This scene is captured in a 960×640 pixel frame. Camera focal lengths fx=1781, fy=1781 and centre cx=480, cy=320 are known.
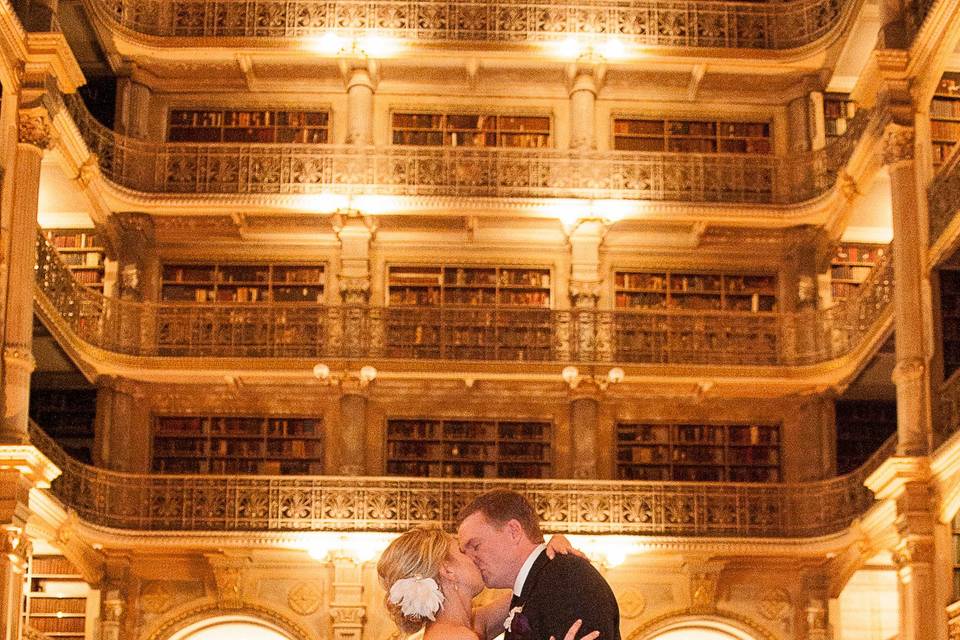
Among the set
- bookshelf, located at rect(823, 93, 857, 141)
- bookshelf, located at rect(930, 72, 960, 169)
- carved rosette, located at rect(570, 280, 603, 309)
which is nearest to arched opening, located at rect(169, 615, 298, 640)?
carved rosette, located at rect(570, 280, 603, 309)

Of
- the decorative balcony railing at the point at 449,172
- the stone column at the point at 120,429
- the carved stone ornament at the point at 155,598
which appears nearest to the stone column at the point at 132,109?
the decorative balcony railing at the point at 449,172

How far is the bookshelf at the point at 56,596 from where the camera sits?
60.4 ft

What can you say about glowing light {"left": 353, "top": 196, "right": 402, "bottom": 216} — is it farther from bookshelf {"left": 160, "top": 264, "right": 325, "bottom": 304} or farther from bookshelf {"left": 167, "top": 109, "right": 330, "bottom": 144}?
bookshelf {"left": 167, "top": 109, "right": 330, "bottom": 144}

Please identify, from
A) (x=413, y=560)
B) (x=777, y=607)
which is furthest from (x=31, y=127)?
(x=413, y=560)

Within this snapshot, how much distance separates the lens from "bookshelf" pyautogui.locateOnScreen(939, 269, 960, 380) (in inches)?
588

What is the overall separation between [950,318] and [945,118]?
235 centimetres

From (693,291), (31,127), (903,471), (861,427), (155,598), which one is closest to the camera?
(903,471)

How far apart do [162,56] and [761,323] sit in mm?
6897

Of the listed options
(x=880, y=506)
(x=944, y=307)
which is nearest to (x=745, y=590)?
(x=880, y=506)

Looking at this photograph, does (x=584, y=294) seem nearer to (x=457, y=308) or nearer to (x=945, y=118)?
(x=457, y=308)

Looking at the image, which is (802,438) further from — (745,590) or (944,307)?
(944,307)

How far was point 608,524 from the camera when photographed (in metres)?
17.7

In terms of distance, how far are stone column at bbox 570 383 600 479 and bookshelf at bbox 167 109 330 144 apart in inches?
158

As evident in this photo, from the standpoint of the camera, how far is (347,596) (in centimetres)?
1780
